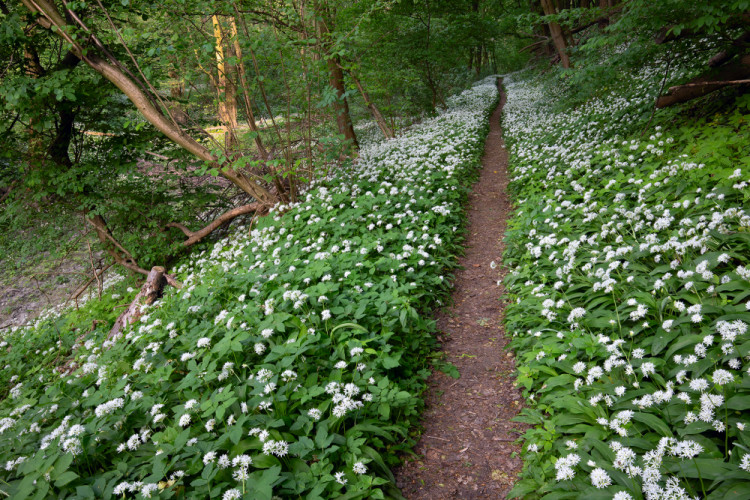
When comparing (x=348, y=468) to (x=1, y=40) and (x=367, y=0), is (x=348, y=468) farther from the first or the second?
(x=367, y=0)

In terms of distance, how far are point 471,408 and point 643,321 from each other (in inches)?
71.4

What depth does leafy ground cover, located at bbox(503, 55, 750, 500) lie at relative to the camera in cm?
232

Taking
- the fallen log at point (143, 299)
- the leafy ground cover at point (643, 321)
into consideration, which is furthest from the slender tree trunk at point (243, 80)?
the leafy ground cover at point (643, 321)

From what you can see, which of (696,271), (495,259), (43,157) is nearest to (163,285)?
(43,157)

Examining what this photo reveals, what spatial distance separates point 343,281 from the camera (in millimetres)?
4973

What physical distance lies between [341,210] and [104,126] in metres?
6.28

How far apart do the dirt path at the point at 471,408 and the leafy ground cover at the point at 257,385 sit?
0.26 metres

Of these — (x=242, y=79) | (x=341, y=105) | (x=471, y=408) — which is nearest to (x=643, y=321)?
(x=471, y=408)

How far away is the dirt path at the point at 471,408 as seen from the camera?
3.13 metres

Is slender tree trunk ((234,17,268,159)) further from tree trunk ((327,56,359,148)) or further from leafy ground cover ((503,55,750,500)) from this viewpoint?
leafy ground cover ((503,55,750,500))

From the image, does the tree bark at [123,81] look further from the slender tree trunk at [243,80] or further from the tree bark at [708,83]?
the tree bark at [708,83]

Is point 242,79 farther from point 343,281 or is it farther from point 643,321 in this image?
point 643,321

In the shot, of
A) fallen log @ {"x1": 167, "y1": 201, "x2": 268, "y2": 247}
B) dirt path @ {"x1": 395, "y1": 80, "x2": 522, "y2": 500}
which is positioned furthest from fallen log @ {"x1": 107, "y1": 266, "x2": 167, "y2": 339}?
dirt path @ {"x1": 395, "y1": 80, "x2": 522, "y2": 500}

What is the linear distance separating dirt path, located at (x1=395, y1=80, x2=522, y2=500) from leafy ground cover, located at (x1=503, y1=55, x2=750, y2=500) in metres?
0.26
